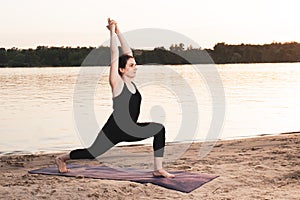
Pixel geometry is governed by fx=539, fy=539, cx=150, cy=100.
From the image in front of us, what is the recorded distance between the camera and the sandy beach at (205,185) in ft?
19.2

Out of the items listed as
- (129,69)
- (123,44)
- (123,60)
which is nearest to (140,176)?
(129,69)

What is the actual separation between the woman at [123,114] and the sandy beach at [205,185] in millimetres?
461

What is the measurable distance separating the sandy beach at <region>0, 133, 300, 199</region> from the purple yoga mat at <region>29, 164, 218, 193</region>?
12cm

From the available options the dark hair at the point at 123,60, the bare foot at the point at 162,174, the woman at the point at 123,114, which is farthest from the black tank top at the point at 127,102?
the bare foot at the point at 162,174

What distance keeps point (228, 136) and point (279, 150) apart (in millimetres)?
3296

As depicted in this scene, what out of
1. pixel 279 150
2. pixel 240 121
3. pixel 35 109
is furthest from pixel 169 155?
pixel 35 109

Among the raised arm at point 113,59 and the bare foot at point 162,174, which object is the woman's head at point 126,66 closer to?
the raised arm at point 113,59

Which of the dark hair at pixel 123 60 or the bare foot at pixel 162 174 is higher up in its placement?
the dark hair at pixel 123 60

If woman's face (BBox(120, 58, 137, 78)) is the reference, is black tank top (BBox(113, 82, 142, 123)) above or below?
below

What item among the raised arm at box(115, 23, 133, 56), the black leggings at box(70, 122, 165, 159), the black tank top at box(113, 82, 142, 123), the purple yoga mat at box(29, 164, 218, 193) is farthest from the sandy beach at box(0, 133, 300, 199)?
the raised arm at box(115, 23, 133, 56)

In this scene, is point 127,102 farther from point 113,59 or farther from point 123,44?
point 123,44

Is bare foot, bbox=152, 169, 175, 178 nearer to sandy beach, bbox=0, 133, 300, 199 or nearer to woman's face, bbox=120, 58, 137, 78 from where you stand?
sandy beach, bbox=0, 133, 300, 199

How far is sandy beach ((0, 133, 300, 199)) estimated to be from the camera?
586cm

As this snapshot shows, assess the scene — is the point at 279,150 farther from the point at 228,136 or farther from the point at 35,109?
the point at 35,109
